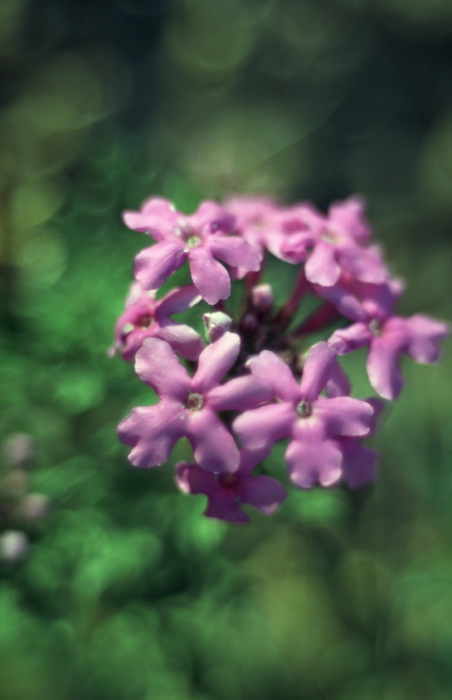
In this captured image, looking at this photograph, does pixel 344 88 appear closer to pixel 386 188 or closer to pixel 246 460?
pixel 386 188

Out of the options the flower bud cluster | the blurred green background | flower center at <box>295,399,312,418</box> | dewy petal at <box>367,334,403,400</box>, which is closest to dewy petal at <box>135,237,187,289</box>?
flower center at <box>295,399,312,418</box>

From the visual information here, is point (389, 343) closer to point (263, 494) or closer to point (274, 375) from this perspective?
point (274, 375)

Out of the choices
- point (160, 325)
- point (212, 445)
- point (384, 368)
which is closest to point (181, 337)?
point (160, 325)

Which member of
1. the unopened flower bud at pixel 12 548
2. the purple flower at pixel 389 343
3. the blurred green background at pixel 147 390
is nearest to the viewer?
the purple flower at pixel 389 343

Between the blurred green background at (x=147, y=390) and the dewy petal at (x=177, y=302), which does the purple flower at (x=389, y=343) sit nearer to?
the dewy petal at (x=177, y=302)

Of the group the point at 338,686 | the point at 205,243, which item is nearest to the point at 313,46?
the point at 205,243

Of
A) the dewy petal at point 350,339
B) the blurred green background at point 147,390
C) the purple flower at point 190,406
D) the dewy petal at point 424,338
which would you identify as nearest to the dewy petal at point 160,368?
the purple flower at point 190,406

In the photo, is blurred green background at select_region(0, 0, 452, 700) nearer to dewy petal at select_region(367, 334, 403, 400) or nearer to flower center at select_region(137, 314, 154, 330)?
flower center at select_region(137, 314, 154, 330)
